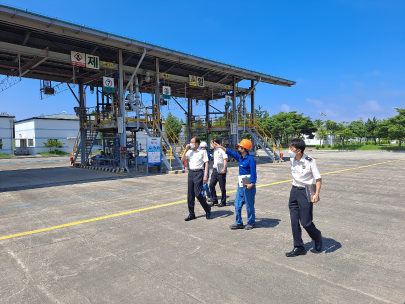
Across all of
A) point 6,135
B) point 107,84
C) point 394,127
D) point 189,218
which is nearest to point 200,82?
point 107,84

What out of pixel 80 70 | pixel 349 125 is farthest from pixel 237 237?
pixel 349 125

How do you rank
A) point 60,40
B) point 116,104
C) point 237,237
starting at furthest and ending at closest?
point 116,104
point 60,40
point 237,237

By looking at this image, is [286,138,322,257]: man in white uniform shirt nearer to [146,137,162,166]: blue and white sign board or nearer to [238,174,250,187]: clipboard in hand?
[238,174,250,187]: clipboard in hand

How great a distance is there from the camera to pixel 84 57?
14.2 metres

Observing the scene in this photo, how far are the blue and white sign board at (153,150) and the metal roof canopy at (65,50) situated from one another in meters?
5.15

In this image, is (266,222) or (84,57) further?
(84,57)

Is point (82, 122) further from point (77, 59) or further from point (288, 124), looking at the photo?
point (288, 124)

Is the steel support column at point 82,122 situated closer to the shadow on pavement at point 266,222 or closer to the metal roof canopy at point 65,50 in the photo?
the metal roof canopy at point 65,50

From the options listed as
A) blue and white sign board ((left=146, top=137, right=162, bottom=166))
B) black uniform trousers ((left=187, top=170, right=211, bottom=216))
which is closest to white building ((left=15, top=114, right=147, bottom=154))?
blue and white sign board ((left=146, top=137, right=162, bottom=166))

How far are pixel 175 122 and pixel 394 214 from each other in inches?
2071

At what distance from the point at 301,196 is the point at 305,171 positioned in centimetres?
39

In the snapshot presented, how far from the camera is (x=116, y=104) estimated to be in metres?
16.4

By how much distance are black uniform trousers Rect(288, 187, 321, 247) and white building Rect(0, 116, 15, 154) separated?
47489 mm

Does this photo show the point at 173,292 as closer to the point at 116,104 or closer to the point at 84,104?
the point at 116,104
